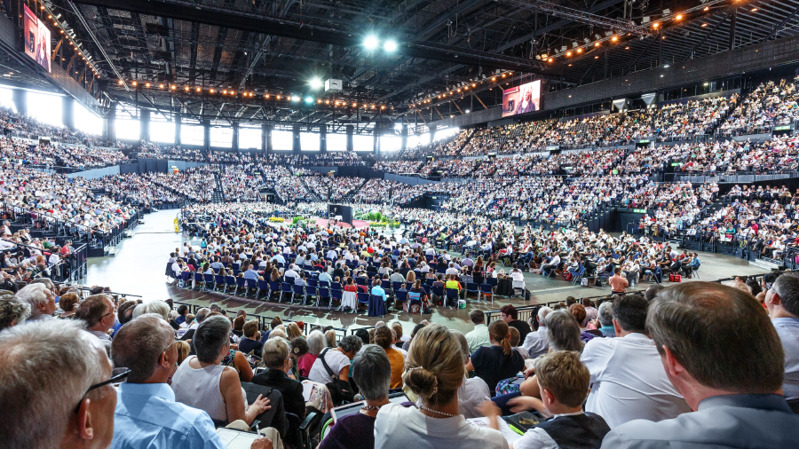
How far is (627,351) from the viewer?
2311 mm

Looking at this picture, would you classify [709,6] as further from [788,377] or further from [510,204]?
[788,377]

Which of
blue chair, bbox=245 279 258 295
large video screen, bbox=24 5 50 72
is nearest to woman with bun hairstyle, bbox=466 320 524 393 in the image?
blue chair, bbox=245 279 258 295

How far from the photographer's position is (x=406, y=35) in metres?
20.8

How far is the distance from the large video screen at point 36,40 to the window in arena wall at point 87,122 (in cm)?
2474

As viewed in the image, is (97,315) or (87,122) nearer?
(97,315)

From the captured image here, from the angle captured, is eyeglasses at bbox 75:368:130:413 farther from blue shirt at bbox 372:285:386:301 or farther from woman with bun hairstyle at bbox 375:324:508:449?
blue shirt at bbox 372:285:386:301

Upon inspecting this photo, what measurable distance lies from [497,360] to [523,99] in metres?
33.0

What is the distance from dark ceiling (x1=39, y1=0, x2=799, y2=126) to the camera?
18000 millimetres

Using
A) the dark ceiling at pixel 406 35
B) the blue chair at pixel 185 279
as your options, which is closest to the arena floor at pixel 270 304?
the blue chair at pixel 185 279

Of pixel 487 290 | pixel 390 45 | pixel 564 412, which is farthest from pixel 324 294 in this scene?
pixel 390 45

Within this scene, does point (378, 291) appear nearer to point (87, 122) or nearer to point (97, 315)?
point (97, 315)

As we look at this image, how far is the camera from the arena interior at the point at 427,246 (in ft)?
4.02

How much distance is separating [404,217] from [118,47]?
24.1m

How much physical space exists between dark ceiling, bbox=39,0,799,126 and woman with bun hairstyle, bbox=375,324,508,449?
17585mm
